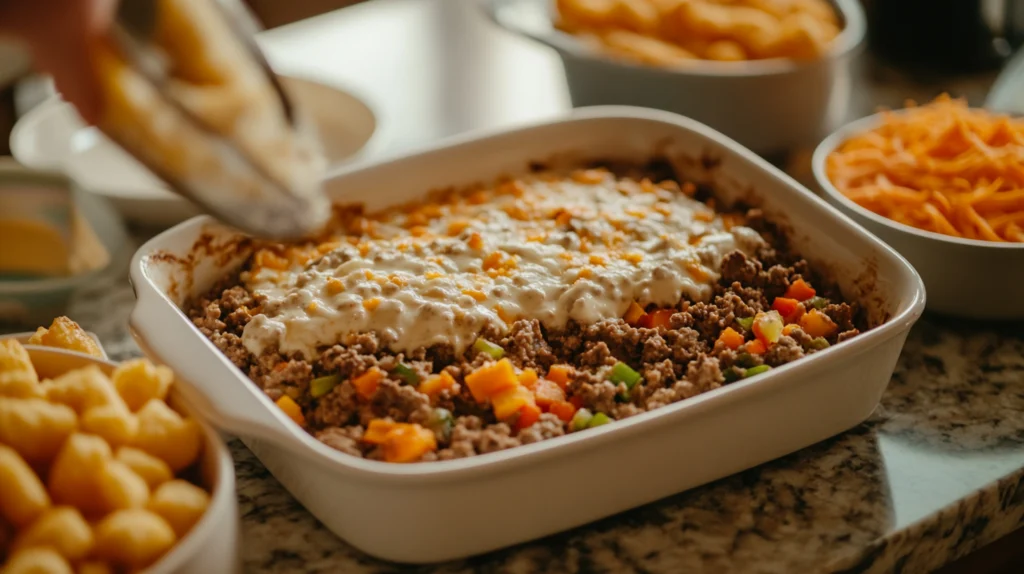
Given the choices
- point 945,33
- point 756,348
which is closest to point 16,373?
point 756,348

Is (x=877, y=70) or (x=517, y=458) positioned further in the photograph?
(x=877, y=70)

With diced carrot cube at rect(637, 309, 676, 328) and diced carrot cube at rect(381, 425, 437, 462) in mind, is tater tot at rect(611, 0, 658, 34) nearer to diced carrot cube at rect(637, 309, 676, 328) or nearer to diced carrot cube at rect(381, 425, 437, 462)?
diced carrot cube at rect(637, 309, 676, 328)

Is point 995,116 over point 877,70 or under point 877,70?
over

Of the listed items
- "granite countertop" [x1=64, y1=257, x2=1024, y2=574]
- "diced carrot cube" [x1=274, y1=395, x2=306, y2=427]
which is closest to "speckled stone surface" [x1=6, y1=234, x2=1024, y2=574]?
"granite countertop" [x1=64, y1=257, x2=1024, y2=574]

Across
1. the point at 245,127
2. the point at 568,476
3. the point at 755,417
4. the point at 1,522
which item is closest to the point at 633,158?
the point at 755,417

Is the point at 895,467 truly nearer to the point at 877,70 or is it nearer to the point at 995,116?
the point at 995,116

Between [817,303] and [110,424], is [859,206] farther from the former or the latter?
[110,424]
